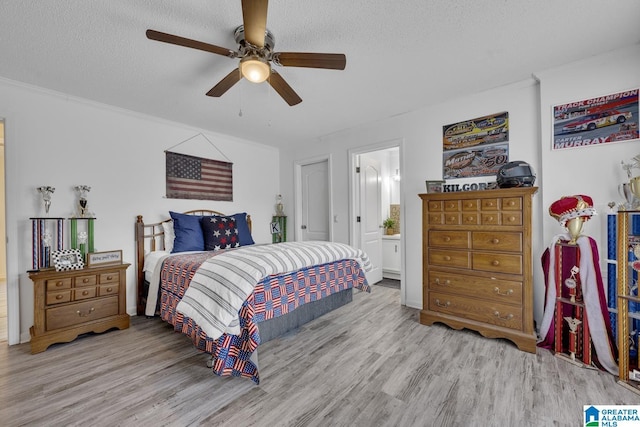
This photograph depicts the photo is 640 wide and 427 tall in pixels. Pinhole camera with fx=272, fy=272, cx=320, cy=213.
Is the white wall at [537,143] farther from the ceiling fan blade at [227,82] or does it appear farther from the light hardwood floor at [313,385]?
the ceiling fan blade at [227,82]

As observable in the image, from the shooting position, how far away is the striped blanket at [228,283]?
6.06 ft

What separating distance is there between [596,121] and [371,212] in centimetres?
275

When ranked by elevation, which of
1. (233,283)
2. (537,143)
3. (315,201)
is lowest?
(233,283)

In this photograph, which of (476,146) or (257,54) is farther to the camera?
(476,146)

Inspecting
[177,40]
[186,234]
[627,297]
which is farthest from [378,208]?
[177,40]

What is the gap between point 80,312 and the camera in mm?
2574

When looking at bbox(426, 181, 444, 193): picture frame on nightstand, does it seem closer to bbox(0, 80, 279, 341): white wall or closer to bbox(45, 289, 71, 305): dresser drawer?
bbox(0, 80, 279, 341): white wall

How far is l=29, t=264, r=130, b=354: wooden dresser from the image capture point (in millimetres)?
2365

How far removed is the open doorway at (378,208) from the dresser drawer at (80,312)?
3.00 meters

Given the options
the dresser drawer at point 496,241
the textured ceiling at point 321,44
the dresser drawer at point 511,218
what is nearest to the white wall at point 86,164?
the textured ceiling at point 321,44

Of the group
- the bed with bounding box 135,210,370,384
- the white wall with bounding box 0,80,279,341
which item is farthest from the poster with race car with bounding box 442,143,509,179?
the white wall with bounding box 0,80,279,341

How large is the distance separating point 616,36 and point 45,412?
15.1 feet

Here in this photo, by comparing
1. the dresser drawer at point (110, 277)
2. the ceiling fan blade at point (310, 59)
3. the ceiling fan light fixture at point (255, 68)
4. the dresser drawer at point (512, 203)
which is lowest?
the dresser drawer at point (110, 277)

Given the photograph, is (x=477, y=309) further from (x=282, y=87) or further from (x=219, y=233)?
(x=219, y=233)
